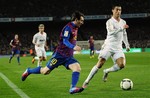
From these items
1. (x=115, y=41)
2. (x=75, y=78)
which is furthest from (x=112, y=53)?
(x=75, y=78)

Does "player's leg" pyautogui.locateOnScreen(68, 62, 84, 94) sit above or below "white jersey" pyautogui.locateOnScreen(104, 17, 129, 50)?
below

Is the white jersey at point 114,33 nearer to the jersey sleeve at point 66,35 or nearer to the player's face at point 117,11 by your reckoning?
the player's face at point 117,11

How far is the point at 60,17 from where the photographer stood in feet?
173

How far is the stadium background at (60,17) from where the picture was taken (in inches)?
2056

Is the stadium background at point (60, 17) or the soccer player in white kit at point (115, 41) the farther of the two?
the stadium background at point (60, 17)

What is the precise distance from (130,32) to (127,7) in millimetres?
3947

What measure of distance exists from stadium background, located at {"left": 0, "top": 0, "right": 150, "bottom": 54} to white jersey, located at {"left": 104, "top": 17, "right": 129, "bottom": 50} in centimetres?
4105

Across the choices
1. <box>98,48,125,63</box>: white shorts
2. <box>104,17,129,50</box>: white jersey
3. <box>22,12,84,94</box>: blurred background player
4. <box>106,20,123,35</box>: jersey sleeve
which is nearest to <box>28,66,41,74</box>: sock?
<box>22,12,84,94</box>: blurred background player

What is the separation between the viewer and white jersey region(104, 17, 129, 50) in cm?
905

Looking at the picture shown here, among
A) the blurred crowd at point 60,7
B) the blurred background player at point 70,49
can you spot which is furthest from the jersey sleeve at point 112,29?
the blurred crowd at point 60,7

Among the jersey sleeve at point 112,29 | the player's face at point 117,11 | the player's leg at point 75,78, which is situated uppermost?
the player's face at point 117,11

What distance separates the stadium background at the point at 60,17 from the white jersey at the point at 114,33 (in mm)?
41046

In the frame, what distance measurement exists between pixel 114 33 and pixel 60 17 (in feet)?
144

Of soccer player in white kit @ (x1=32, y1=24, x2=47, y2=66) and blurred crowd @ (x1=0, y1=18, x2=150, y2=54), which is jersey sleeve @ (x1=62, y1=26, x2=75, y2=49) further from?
blurred crowd @ (x1=0, y1=18, x2=150, y2=54)
